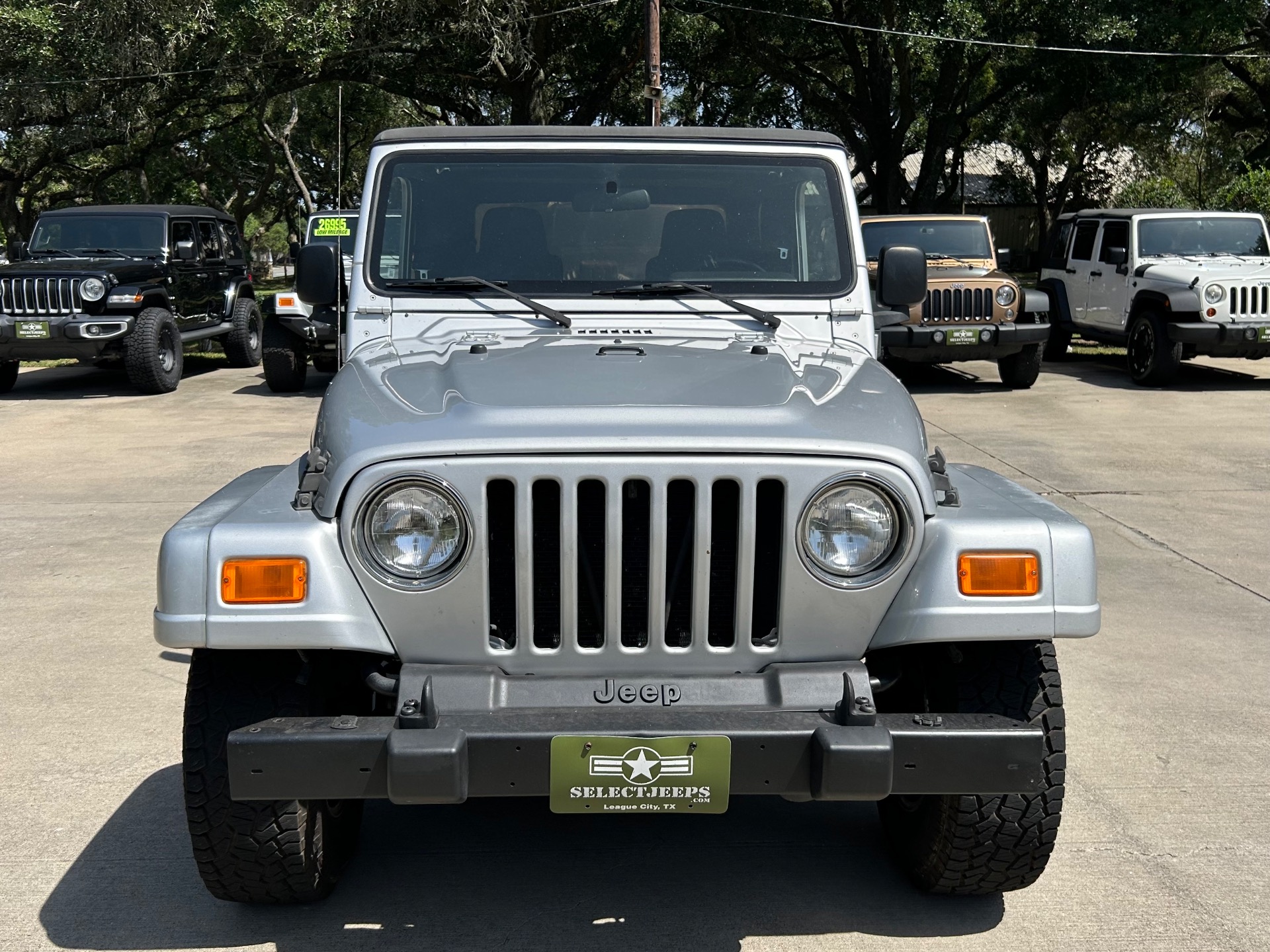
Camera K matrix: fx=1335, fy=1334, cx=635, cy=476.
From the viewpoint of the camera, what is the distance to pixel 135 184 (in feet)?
131

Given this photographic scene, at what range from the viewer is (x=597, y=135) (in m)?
4.09

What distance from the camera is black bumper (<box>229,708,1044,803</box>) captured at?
2.49 m

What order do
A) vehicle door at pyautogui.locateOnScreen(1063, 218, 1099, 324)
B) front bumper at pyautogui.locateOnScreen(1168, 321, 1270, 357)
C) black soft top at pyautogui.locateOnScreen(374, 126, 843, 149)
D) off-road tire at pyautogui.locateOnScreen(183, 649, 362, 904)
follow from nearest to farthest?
off-road tire at pyautogui.locateOnScreen(183, 649, 362, 904)
black soft top at pyautogui.locateOnScreen(374, 126, 843, 149)
front bumper at pyautogui.locateOnScreen(1168, 321, 1270, 357)
vehicle door at pyautogui.locateOnScreen(1063, 218, 1099, 324)

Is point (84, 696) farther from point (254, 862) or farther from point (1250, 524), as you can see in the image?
point (1250, 524)

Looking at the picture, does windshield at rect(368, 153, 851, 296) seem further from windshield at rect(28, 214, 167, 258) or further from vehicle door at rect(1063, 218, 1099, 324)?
vehicle door at rect(1063, 218, 1099, 324)

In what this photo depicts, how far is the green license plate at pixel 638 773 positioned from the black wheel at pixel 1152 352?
458 inches

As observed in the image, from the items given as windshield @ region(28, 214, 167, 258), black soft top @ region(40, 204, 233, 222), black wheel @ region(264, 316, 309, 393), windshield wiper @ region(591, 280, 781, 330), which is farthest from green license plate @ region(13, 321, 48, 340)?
windshield wiper @ region(591, 280, 781, 330)

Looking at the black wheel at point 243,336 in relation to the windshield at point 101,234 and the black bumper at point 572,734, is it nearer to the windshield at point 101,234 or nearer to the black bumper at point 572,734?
the windshield at point 101,234

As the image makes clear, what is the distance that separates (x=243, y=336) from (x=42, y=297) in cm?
312

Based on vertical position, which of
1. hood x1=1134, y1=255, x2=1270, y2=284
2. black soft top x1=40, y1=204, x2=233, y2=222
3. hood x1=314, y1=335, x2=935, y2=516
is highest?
black soft top x1=40, y1=204, x2=233, y2=222

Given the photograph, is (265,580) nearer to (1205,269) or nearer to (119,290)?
(119,290)

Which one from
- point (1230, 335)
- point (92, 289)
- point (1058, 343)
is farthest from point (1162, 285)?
point (92, 289)

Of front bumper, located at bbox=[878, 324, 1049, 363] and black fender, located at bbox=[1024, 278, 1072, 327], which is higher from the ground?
black fender, located at bbox=[1024, 278, 1072, 327]

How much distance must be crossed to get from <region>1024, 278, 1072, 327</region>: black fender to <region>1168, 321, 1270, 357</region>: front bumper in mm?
2629
